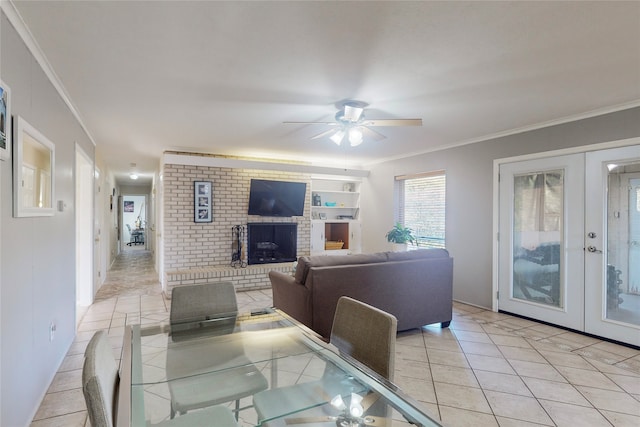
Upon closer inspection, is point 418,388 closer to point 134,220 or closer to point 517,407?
point 517,407

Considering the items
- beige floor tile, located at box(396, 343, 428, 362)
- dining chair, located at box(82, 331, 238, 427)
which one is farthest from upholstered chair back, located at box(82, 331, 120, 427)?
beige floor tile, located at box(396, 343, 428, 362)

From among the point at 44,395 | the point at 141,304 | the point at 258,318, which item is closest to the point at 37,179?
the point at 44,395

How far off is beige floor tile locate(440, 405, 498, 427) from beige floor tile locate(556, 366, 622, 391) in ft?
3.27

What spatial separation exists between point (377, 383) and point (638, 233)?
3408 millimetres

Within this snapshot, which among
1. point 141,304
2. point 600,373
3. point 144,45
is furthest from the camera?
point 141,304

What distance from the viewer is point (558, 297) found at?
3787 mm

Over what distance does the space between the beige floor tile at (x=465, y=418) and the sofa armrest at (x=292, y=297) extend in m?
1.30

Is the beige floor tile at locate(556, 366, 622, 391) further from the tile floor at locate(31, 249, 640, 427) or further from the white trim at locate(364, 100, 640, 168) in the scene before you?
the white trim at locate(364, 100, 640, 168)

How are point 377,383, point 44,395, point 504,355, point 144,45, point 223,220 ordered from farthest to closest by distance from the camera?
1. point 223,220
2. point 504,355
3. point 44,395
4. point 144,45
5. point 377,383

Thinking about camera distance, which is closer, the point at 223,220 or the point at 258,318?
the point at 258,318

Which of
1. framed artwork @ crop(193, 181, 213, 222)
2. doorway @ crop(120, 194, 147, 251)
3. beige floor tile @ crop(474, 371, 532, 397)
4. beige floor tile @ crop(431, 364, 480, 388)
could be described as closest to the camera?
beige floor tile @ crop(474, 371, 532, 397)

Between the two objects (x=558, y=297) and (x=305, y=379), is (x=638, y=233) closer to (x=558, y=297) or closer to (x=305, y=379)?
(x=558, y=297)

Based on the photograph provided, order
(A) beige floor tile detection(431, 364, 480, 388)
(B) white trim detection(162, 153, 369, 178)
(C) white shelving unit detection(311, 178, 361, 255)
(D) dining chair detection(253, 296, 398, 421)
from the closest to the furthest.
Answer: (D) dining chair detection(253, 296, 398, 421)
(A) beige floor tile detection(431, 364, 480, 388)
(B) white trim detection(162, 153, 369, 178)
(C) white shelving unit detection(311, 178, 361, 255)

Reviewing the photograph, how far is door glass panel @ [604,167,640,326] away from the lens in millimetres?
3207
